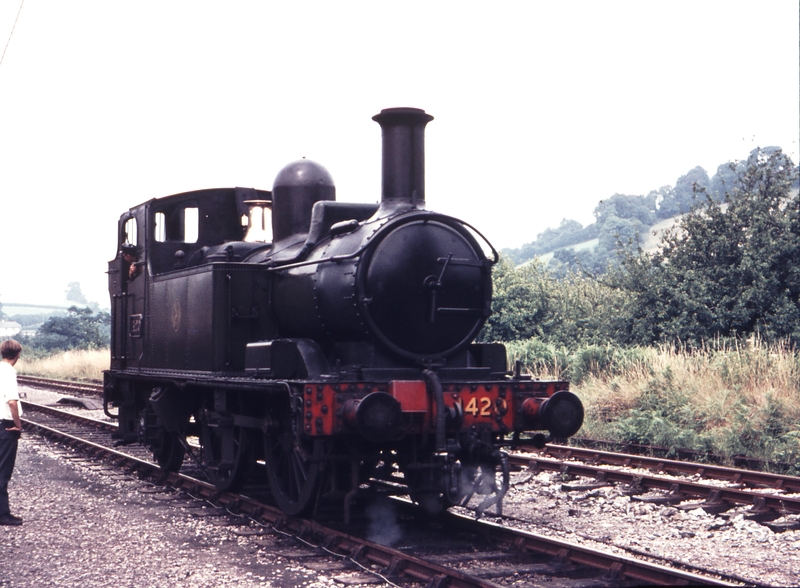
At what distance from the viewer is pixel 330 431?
615 cm

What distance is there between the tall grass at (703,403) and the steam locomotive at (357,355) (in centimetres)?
422

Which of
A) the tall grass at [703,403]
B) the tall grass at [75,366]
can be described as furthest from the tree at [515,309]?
the tall grass at [75,366]

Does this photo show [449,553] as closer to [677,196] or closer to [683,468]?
[683,468]

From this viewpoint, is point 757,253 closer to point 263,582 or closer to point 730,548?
point 730,548

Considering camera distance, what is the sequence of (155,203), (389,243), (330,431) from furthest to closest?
(155,203), (389,243), (330,431)

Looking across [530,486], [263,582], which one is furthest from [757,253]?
[263,582]

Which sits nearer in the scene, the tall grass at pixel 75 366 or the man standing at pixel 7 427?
the man standing at pixel 7 427

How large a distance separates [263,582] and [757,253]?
14.3 m

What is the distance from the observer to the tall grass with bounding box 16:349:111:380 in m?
34.3

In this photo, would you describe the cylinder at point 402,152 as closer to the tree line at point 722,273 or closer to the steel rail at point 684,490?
the steel rail at point 684,490

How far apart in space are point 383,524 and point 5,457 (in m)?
3.27

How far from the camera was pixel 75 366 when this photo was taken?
121 feet

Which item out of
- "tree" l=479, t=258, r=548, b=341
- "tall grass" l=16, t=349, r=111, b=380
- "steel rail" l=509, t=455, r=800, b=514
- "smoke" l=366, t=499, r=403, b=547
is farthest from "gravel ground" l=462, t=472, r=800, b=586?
"tall grass" l=16, t=349, r=111, b=380

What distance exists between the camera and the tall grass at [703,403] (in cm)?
1048
